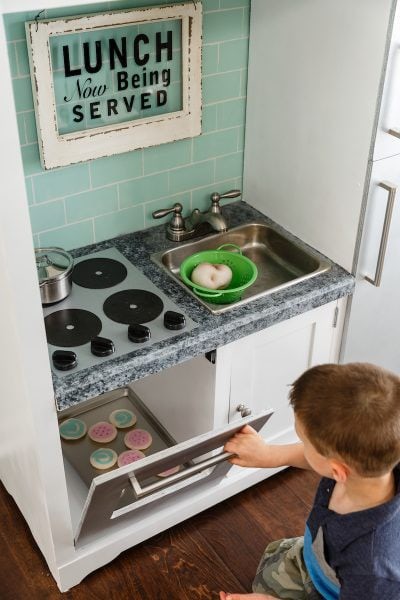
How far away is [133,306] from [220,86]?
29.8 inches

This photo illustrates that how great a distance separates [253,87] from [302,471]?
1.24m

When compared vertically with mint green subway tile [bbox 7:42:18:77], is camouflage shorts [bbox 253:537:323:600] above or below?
below

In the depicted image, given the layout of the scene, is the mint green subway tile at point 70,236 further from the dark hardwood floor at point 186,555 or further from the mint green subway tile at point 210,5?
the dark hardwood floor at point 186,555

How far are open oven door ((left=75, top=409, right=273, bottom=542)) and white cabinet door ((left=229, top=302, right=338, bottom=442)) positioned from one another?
24 cm

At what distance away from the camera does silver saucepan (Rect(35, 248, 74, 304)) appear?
199cm

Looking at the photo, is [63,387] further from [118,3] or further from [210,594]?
[118,3]

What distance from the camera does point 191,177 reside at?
2389 mm

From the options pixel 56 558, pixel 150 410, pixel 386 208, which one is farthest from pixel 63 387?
pixel 386 208

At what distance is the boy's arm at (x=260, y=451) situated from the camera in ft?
5.75

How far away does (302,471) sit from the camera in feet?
8.12

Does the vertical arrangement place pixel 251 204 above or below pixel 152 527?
above

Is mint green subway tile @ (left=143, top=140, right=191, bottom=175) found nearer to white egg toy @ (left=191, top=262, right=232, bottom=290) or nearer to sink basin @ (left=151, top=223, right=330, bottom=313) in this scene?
sink basin @ (left=151, top=223, right=330, bottom=313)

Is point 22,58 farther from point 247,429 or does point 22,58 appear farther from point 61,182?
point 247,429

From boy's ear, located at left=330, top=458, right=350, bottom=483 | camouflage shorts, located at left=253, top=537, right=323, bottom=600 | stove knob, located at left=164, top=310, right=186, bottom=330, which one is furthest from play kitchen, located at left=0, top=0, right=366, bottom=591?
boy's ear, located at left=330, top=458, right=350, bottom=483
